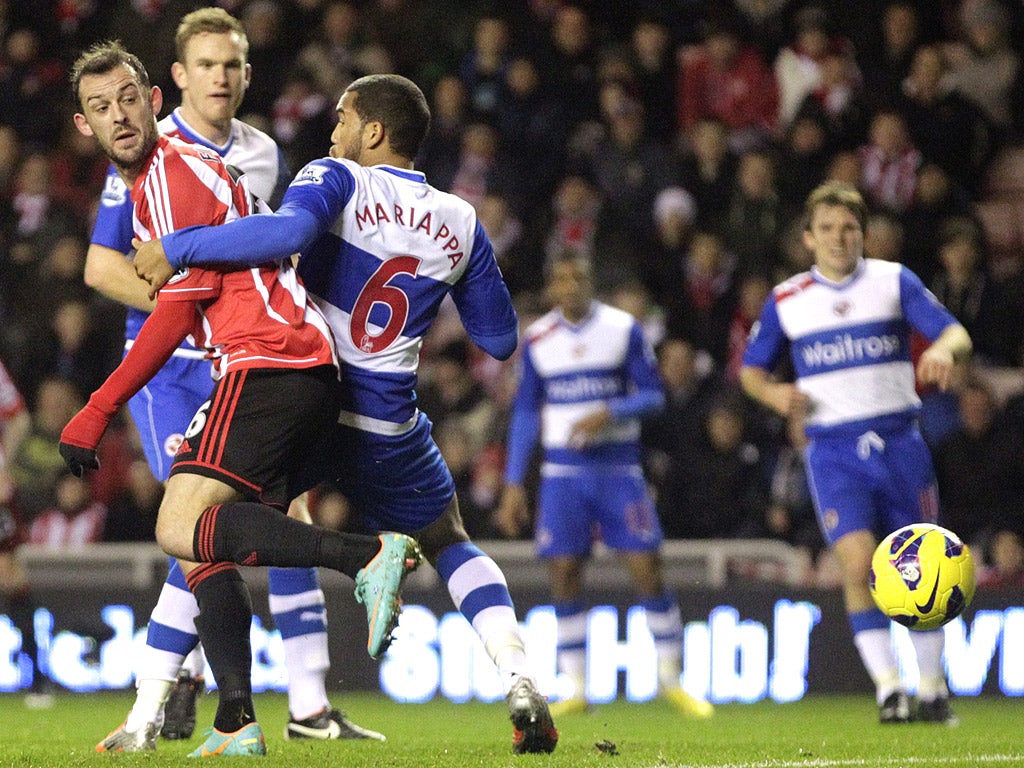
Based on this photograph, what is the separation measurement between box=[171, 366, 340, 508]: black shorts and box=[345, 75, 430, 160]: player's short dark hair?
0.92 m

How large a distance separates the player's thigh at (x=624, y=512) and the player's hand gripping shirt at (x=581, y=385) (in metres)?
0.12

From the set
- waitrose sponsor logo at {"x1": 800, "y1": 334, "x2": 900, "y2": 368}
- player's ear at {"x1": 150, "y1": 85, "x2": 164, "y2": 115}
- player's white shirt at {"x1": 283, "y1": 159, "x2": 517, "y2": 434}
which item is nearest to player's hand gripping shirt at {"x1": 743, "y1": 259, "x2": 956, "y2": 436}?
waitrose sponsor logo at {"x1": 800, "y1": 334, "x2": 900, "y2": 368}

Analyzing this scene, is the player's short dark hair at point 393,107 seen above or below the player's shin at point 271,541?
above

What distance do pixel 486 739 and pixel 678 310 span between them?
19.0 feet

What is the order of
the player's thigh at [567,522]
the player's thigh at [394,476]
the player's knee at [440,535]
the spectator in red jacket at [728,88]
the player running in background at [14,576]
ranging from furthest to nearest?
the spectator in red jacket at [728,88], the player running in background at [14,576], the player's thigh at [567,522], the player's knee at [440,535], the player's thigh at [394,476]

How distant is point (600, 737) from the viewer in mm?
6547

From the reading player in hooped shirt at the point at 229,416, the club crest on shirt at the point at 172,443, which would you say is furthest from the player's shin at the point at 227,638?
the club crest on shirt at the point at 172,443

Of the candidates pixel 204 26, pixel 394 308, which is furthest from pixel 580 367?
pixel 394 308

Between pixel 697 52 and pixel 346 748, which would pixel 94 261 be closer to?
pixel 346 748

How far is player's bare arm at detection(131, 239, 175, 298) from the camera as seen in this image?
4793 mm

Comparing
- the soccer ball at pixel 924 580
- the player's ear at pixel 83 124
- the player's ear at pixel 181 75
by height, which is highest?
the player's ear at pixel 181 75

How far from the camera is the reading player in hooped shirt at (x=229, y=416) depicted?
4.57m

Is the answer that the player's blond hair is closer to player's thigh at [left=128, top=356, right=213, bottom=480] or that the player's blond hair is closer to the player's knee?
player's thigh at [left=128, top=356, right=213, bottom=480]

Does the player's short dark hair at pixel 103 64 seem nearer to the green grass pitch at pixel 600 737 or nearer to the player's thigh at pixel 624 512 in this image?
the green grass pitch at pixel 600 737
